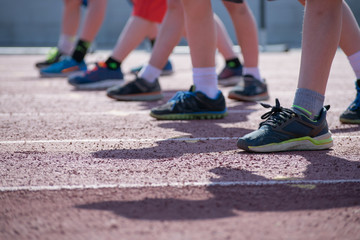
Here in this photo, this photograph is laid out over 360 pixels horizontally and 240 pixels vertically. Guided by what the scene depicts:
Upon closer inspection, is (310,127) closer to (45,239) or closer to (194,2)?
(194,2)

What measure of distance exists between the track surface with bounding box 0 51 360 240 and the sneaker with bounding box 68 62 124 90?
64.1 inches

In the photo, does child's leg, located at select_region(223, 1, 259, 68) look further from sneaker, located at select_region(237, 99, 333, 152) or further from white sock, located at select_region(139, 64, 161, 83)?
sneaker, located at select_region(237, 99, 333, 152)

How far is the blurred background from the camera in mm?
17141

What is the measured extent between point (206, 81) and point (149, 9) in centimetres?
194

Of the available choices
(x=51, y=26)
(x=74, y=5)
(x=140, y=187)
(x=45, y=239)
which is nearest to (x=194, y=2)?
(x=140, y=187)

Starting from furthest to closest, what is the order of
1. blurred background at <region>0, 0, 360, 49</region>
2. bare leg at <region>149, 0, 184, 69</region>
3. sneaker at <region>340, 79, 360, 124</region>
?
blurred background at <region>0, 0, 360, 49</region> < bare leg at <region>149, 0, 184, 69</region> < sneaker at <region>340, 79, 360, 124</region>

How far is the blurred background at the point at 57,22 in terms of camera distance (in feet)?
56.2

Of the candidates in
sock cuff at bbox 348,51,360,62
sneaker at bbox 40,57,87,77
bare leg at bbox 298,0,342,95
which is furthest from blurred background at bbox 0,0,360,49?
bare leg at bbox 298,0,342,95

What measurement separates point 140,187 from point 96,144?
2.81 ft

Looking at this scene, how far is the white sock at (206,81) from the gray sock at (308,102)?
0.99 metres

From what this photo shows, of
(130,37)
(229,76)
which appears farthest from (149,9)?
(229,76)

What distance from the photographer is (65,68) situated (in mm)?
6422

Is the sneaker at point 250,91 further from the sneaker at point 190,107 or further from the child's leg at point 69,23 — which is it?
the child's leg at point 69,23

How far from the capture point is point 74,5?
7125 mm
